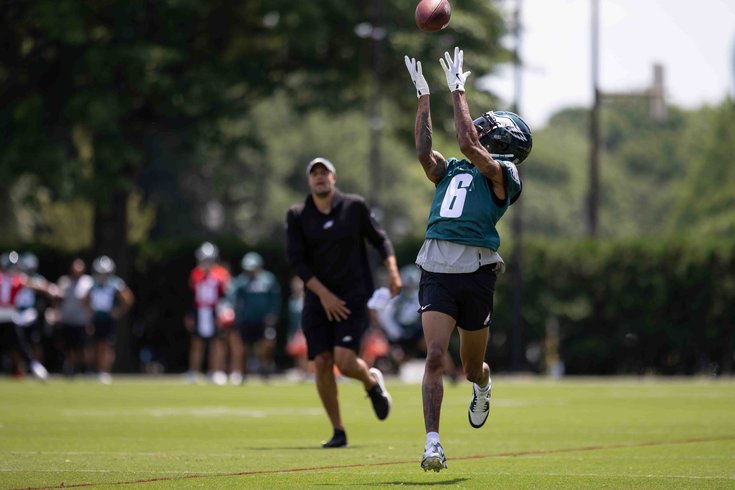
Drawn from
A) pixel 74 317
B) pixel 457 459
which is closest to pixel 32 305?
pixel 74 317

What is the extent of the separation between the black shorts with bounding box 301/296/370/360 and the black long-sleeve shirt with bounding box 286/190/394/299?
0.19m

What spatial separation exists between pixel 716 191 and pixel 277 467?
6003 centimetres

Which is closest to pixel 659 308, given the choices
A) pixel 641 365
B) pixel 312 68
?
pixel 641 365

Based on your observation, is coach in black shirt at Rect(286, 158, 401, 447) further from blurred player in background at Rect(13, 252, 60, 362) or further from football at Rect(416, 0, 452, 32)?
blurred player in background at Rect(13, 252, 60, 362)

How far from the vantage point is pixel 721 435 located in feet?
46.3

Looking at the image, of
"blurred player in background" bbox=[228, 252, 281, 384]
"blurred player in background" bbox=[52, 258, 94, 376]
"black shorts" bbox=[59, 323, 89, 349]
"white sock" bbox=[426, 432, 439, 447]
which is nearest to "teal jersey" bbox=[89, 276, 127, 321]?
"blurred player in background" bbox=[52, 258, 94, 376]

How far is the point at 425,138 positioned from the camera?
10039 millimetres

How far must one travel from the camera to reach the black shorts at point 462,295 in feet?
32.6

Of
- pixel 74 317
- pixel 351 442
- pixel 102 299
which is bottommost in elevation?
pixel 351 442

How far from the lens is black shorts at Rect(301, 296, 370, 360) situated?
41.2 feet

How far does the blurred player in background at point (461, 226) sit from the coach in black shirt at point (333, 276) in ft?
8.04

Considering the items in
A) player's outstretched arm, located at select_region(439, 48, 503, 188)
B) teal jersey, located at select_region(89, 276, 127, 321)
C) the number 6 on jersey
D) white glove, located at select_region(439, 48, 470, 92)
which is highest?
white glove, located at select_region(439, 48, 470, 92)

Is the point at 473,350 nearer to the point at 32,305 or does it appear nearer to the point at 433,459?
the point at 433,459

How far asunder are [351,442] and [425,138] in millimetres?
3885
